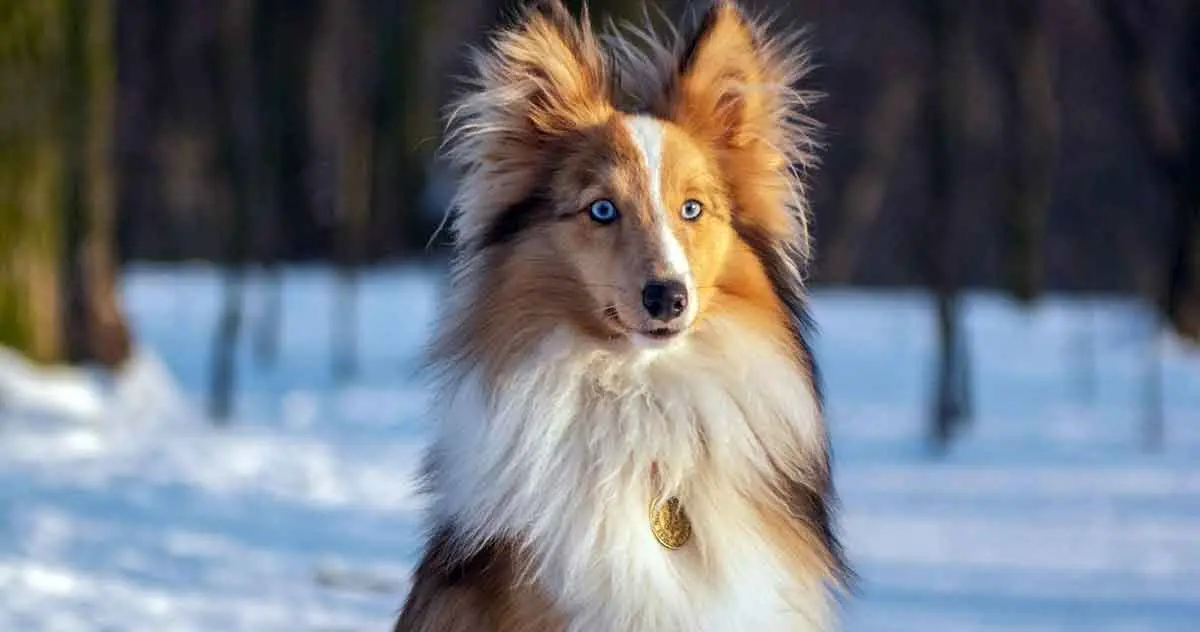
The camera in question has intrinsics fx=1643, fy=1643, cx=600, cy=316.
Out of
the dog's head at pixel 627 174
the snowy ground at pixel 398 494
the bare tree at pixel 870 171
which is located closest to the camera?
the dog's head at pixel 627 174

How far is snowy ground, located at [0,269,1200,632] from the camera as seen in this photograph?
8891 mm

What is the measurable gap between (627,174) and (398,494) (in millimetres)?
8693

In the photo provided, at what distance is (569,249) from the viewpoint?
16.3 feet

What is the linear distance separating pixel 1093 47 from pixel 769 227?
2639 cm

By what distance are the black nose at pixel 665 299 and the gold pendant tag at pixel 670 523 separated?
0.56 m

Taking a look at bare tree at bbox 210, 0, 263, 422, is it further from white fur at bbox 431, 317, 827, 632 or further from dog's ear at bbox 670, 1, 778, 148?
white fur at bbox 431, 317, 827, 632

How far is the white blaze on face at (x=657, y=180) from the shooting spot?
15.5ft

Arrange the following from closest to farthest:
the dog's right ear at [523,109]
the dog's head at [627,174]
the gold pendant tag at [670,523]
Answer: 1. the gold pendant tag at [670,523]
2. the dog's head at [627,174]
3. the dog's right ear at [523,109]

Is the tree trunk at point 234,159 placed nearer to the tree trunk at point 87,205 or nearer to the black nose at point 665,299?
the tree trunk at point 87,205

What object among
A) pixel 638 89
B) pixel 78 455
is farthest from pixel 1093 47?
pixel 638 89

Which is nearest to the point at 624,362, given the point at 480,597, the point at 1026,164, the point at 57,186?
the point at 480,597

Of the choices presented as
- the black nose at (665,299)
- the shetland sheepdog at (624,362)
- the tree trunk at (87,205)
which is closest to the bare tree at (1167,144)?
the tree trunk at (87,205)

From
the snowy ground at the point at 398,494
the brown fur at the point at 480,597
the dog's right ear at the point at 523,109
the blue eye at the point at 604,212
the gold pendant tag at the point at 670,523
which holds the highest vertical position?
the dog's right ear at the point at 523,109

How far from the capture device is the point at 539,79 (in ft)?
17.0
